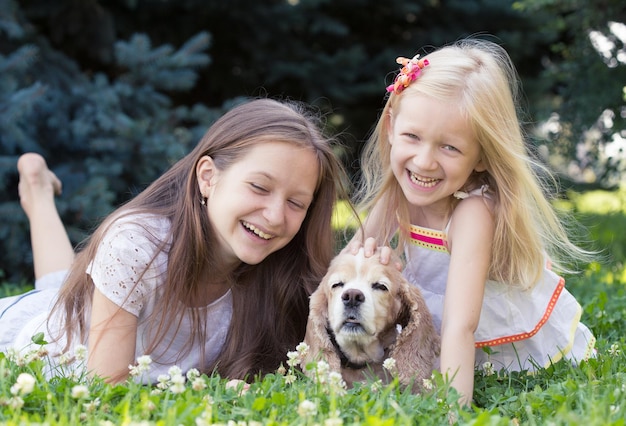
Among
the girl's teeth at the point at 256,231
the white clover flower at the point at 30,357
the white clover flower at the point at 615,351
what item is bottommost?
the white clover flower at the point at 615,351

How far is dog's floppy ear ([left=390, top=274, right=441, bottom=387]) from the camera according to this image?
318cm

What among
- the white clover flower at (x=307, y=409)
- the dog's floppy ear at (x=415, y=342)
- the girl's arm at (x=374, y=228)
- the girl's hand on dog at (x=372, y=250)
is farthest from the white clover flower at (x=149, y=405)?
the girl's arm at (x=374, y=228)

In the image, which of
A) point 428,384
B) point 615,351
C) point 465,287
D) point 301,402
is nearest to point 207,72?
point 465,287

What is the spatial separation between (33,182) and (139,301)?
2063 mm

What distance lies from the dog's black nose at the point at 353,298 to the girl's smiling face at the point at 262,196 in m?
0.48

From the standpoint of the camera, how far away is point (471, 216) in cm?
347

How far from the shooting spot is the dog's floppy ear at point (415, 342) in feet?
10.4

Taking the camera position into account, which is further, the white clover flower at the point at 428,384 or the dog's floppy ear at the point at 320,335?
the dog's floppy ear at the point at 320,335

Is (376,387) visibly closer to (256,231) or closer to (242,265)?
(256,231)

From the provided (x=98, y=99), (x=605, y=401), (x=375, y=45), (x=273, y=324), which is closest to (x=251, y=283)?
(x=273, y=324)

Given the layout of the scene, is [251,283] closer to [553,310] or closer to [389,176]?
[389,176]

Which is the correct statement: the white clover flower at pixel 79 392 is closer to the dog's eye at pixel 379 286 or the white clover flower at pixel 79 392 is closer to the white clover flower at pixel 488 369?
the dog's eye at pixel 379 286

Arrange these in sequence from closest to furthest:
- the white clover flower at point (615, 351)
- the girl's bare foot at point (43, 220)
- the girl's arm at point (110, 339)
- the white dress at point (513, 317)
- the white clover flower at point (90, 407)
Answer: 1. the white clover flower at point (90, 407)
2. the girl's arm at point (110, 339)
3. the white clover flower at point (615, 351)
4. the white dress at point (513, 317)
5. the girl's bare foot at point (43, 220)

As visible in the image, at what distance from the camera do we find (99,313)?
11.0ft
